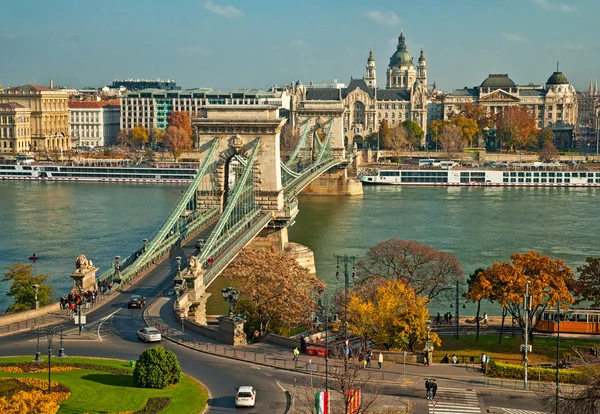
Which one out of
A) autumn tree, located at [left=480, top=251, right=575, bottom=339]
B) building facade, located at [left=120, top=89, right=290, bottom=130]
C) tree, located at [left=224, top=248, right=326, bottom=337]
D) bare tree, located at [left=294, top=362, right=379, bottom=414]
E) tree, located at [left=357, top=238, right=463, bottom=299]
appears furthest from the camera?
building facade, located at [left=120, top=89, right=290, bottom=130]

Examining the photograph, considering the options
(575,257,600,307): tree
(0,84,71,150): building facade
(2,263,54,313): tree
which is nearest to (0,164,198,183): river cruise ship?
(0,84,71,150): building facade

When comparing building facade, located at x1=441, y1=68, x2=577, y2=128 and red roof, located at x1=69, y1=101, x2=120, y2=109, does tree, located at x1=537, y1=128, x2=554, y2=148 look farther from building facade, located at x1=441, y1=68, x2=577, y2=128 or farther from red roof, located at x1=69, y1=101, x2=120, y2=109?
red roof, located at x1=69, y1=101, x2=120, y2=109

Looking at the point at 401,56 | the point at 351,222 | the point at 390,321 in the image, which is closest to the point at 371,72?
the point at 401,56

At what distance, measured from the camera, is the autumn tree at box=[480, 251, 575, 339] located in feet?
121

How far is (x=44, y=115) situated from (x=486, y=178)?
6361 cm

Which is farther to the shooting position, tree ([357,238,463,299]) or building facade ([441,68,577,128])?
building facade ([441,68,577,128])

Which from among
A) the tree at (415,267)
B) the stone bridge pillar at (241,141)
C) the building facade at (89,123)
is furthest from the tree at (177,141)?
the tree at (415,267)

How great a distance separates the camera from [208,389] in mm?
27969

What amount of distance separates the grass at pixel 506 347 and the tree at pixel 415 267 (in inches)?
228

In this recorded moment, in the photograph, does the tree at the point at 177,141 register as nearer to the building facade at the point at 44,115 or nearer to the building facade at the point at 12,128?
the building facade at the point at 44,115

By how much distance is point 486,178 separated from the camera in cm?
11344

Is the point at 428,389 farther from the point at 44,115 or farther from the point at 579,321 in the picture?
the point at 44,115

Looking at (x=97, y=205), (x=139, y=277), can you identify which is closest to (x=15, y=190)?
(x=97, y=205)

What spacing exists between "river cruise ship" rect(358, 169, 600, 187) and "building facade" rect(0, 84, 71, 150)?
162ft
